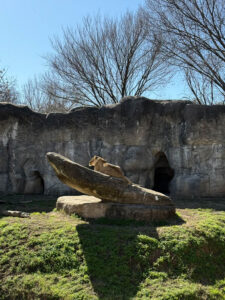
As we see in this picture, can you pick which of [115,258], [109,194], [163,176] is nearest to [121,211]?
[109,194]

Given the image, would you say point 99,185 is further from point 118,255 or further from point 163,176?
point 163,176

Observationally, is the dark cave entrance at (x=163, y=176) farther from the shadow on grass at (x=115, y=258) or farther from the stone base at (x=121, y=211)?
the shadow on grass at (x=115, y=258)

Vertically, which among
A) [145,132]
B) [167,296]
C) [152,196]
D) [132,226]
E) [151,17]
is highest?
[151,17]

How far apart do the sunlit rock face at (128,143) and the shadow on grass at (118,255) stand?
17.4 feet

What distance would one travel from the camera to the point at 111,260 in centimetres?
539

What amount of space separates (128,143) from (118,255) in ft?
23.0

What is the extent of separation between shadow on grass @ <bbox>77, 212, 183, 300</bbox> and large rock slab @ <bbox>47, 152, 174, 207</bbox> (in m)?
0.67

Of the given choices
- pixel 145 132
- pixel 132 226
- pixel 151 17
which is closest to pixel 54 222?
pixel 132 226

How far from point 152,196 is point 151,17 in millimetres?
10679

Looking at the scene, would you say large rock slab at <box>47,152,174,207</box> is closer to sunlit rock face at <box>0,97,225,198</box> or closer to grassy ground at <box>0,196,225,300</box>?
grassy ground at <box>0,196,225,300</box>

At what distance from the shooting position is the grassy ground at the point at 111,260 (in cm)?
477

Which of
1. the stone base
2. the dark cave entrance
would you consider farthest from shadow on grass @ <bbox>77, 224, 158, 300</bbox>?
the dark cave entrance

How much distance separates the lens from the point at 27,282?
492cm

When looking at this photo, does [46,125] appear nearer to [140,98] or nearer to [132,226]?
[140,98]
